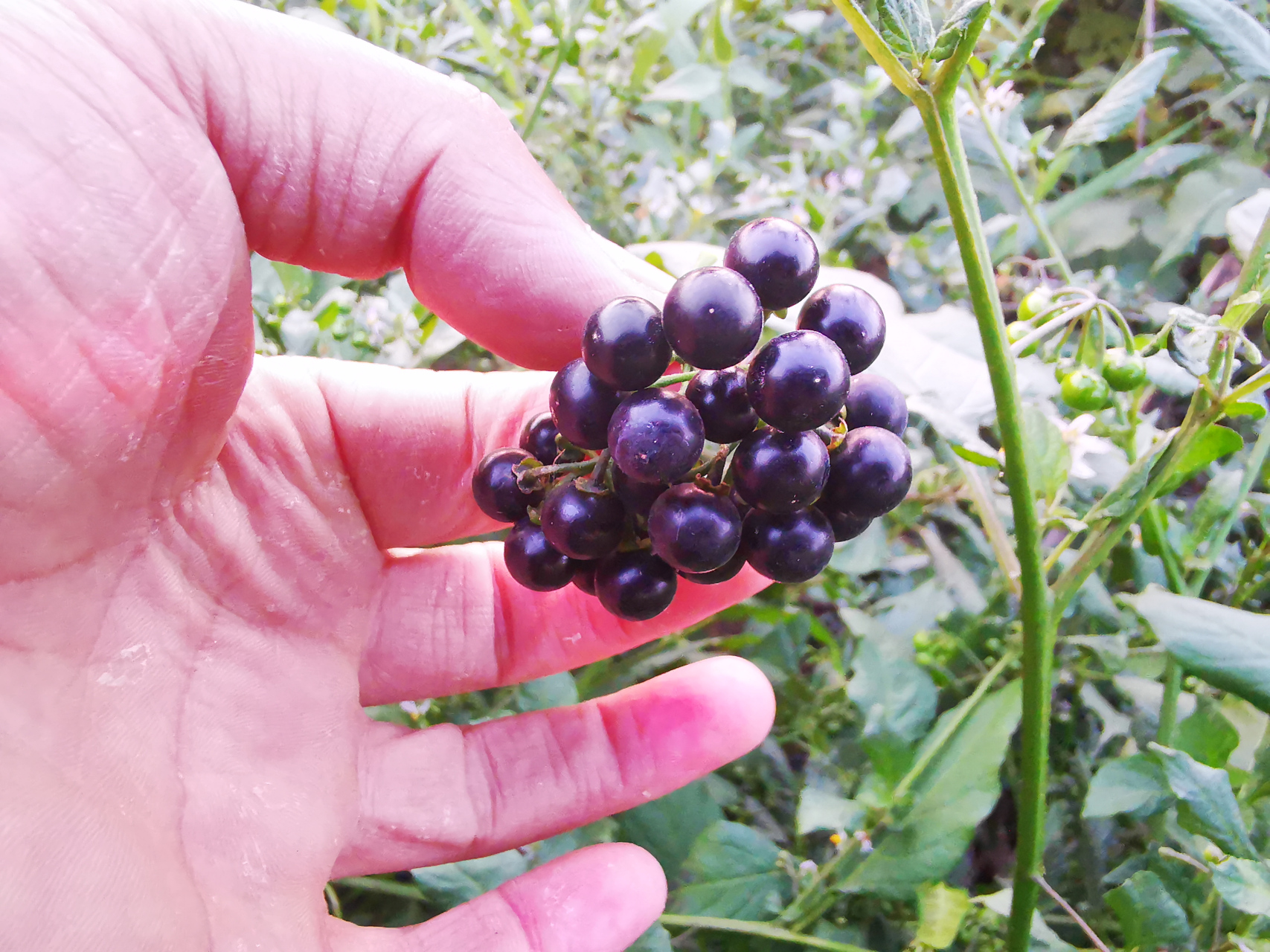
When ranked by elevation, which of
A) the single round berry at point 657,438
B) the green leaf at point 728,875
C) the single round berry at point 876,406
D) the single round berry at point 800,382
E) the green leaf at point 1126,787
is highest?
the single round berry at point 800,382

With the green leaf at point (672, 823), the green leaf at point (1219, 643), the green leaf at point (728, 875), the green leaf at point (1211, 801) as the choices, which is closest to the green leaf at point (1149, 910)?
the green leaf at point (1211, 801)

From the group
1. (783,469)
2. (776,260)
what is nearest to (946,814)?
(783,469)

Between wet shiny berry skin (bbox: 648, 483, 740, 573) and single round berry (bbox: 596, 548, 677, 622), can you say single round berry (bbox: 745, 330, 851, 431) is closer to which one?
wet shiny berry skin (bbox: 648, 483, 740, 573)

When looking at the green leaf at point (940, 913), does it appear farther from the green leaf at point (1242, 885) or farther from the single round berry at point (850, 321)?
the single round berry at point (850, 321)

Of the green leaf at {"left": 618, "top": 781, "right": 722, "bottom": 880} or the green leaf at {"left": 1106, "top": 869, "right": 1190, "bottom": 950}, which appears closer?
the green leaf at {"left": 1106, "top": 869, "right": 1190, "bottom": 950}

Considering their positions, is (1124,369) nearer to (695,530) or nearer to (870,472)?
(870,472)

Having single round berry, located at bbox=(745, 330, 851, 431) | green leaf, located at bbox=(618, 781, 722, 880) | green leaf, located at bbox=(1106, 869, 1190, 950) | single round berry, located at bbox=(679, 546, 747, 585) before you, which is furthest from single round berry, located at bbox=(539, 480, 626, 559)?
green leaf, located at bbox=(1106, 869, 1190, 950)
